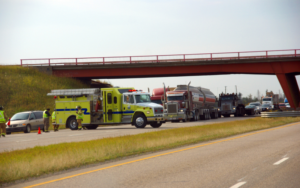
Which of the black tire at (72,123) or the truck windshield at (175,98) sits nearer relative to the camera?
the black tire at (72,123)

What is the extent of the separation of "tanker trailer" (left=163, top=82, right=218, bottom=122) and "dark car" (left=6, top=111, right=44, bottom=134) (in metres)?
12.8

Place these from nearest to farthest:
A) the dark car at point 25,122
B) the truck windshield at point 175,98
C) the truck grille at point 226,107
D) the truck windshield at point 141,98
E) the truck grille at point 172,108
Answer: the dark car at point 25,122
the truck windshield at point 141,98
the truck grille at point 172,108
the truck windshield at point 175,98
the truck grille at point 226,107

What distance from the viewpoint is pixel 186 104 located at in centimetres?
4216

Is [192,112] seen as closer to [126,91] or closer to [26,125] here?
[126,91]

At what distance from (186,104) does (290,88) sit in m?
18.7

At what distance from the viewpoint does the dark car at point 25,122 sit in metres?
30.0

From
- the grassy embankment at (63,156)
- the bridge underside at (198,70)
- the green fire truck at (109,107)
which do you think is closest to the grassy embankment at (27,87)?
the bridge underside at (198,70)

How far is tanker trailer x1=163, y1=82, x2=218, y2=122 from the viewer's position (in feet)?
133

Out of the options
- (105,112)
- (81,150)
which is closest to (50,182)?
(81,150)

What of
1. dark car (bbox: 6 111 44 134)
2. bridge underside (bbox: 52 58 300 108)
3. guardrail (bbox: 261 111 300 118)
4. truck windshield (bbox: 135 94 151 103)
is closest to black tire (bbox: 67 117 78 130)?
dark car (bbox: 6 111 44 134)

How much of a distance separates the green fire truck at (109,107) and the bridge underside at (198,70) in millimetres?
23493

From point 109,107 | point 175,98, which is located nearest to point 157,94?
point 175,98

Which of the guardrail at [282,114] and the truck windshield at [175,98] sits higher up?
the truck windshield at [175,98]

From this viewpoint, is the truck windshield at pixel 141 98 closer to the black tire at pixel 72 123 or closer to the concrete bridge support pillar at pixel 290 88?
the black tire at pixel 72 123
